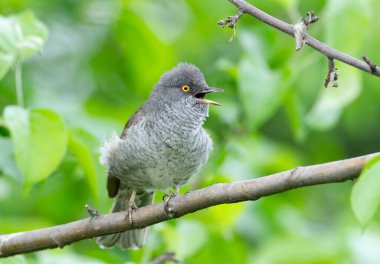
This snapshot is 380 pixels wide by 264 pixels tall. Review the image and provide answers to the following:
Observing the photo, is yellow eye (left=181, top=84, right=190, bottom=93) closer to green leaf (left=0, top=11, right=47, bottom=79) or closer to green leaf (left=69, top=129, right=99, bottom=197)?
green leaf (left=69, top=129, right=99, bottom=197)

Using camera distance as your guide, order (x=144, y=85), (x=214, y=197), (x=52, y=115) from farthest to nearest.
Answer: (x=144, y=85)
(x=52, y=115)
(x=214, y=197)

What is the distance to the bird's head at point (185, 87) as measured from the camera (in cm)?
503

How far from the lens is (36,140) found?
4.14 m

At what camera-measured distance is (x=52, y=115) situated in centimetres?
420

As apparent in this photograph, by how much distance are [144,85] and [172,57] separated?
0.36 metres

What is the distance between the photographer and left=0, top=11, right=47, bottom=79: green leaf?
168 inches

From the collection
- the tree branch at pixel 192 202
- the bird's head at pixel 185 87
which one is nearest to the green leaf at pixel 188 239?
the bird's head at pixel 185 87

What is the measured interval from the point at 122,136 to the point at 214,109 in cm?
97

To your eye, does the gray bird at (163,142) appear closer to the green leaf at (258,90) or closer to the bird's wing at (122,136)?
the bird's wing at (122,136)

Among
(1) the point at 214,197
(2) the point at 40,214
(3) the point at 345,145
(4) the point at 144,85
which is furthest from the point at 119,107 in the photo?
(1) the point at 214,197

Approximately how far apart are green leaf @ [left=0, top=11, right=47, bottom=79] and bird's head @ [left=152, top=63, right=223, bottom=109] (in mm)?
928

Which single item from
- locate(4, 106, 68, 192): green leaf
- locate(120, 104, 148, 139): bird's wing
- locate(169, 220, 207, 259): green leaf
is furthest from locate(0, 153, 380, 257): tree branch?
locate(120, 104, 148, 139): bird's wing

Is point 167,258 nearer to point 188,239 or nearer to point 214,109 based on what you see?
point 188,239

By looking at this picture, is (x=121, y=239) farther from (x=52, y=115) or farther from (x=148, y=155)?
(x=52, y=115)
